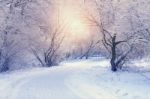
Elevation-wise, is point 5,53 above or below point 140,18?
below

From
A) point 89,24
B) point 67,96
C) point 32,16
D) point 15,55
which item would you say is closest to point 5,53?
point 15,55

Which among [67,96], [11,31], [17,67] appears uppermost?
[67,96]

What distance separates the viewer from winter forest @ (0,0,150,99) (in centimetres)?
1752

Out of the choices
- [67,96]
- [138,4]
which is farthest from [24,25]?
[67,96]

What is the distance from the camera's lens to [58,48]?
49750 millimetres

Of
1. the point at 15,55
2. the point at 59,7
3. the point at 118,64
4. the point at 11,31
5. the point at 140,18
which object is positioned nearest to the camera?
the point at 140,18

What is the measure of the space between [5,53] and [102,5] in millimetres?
11186

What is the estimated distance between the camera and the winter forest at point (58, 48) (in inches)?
Answer: 690

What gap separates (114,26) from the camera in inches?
1152

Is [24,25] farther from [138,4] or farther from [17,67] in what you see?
[138,4]

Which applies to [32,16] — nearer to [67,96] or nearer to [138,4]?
[138,4]

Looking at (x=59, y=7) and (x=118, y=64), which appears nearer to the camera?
(x=118, y=64)

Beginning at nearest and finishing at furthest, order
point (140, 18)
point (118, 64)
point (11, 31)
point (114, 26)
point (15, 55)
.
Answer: point (140, 18) → point (114, 26) → point (118, 64) → point (11, 31) → point (15, 55)

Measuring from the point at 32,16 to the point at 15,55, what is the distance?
4643 millimetres
